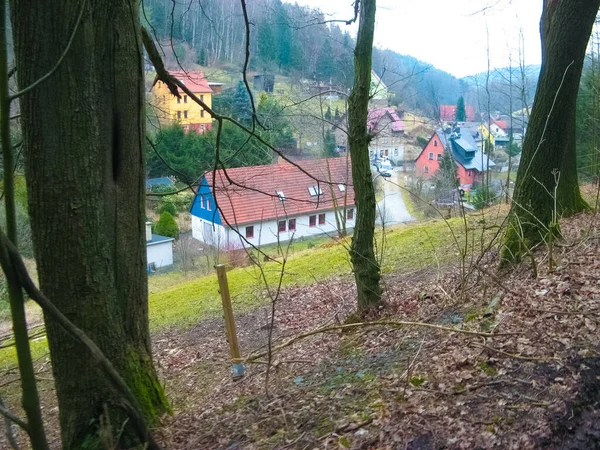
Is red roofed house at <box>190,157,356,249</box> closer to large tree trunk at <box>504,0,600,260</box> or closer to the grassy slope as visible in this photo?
the grassy slope

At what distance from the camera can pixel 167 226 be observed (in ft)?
69.3

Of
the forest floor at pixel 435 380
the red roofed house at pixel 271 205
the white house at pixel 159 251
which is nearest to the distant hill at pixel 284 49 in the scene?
the red roofed house at pixel 271 205

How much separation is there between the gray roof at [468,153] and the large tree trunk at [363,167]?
17.3 meters

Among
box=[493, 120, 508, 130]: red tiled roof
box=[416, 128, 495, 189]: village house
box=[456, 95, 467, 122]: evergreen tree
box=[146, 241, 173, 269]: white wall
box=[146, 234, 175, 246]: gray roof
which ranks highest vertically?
box=[456, 95, 467, 122]: evergreen tree

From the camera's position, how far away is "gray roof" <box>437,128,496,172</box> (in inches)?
877

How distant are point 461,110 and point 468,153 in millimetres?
2205

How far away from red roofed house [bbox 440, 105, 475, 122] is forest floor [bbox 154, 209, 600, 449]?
1171cm

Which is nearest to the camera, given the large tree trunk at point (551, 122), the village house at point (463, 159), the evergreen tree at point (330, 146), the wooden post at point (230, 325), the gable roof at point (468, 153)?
the wooden post at point (230, 325)

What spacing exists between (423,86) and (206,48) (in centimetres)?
819

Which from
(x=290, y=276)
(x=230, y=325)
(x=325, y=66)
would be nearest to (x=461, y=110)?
(x=325, y=66)

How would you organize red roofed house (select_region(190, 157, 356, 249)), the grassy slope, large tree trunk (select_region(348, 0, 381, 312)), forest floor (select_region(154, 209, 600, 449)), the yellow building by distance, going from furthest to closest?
red roofed house (select_region(190, 157, 356, 249)) → the grassy slope → the yellow building → large tree trunk (select_region(348, 0, 381, 312)) → forest floor (select_region(154, 209, 600, 449))

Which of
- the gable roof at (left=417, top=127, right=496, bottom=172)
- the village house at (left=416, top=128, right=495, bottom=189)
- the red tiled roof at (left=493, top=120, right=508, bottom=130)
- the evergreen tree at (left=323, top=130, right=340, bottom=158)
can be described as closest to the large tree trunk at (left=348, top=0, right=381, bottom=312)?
the evergreen tree at (left=323, top=130, right=340, bottom=158)

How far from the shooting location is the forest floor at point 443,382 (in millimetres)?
2701

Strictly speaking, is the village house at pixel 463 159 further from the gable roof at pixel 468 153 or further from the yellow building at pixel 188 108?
the yellow building at pixel 188 108
